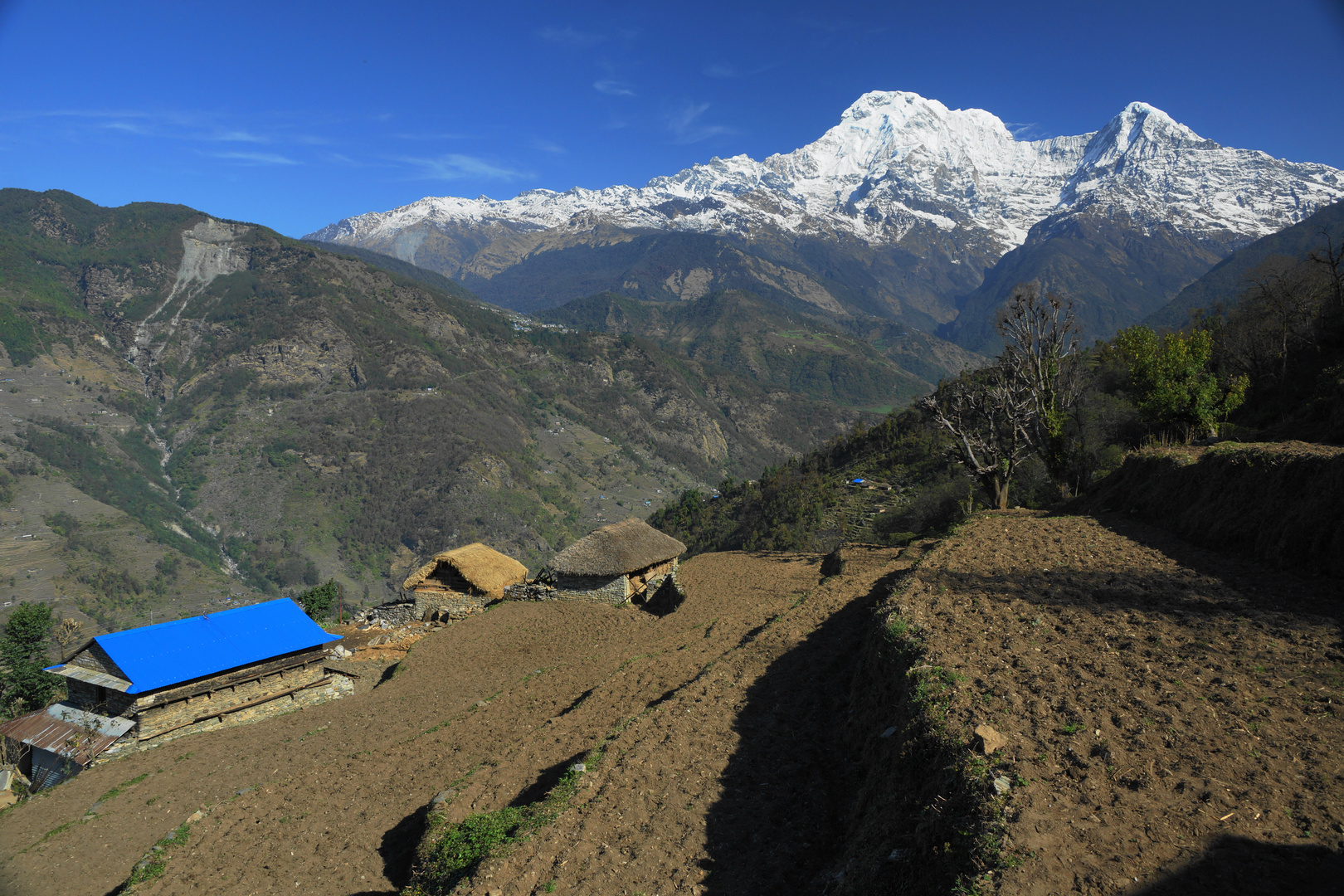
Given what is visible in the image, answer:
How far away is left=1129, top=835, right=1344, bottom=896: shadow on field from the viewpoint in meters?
4.68

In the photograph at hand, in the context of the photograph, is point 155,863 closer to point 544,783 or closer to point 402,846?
point 402,846

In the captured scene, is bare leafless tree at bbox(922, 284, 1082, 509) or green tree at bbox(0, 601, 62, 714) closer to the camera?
bare leafless tree at bbox(922, 284, 1082, 509)

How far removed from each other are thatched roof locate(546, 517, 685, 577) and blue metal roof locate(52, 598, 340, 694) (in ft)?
30.9

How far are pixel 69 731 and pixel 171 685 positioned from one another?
351 centimetres

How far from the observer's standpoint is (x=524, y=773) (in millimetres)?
10398

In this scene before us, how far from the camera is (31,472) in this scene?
152 m

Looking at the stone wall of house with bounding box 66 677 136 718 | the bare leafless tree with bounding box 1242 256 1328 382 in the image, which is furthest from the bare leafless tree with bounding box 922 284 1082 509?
the stone wall of house with bounding box 66 677 136 718

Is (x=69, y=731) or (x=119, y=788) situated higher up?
(x=119, y=788)

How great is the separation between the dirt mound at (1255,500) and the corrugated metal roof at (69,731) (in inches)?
1159

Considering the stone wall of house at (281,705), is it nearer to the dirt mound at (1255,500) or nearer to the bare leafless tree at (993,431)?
the bare leafless tree at (993,431)

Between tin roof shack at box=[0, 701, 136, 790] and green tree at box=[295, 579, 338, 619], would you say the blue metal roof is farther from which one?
green tree at box=[295, 579, 338, 619]

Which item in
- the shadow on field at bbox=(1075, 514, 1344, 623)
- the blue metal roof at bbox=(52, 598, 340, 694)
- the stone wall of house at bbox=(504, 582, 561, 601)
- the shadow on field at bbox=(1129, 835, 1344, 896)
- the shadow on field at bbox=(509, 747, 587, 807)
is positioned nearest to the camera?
the shadow on field at bbox=(1129, 835, 1344, 896)

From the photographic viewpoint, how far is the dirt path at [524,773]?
8.09 meters

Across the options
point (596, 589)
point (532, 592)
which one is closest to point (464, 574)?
point (532, 592)
